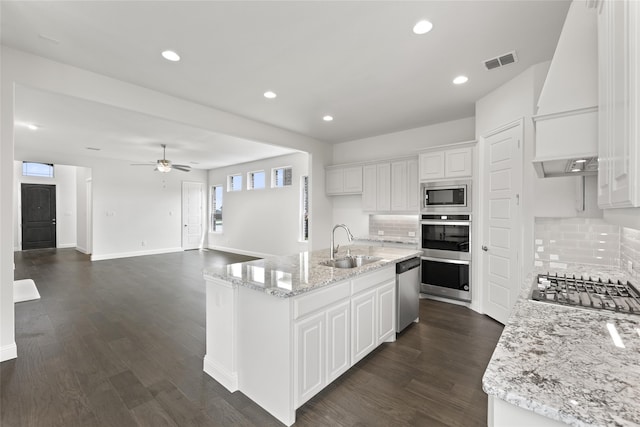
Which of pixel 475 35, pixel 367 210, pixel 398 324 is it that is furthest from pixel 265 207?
pixel 475 35

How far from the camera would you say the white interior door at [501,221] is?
3279 mm

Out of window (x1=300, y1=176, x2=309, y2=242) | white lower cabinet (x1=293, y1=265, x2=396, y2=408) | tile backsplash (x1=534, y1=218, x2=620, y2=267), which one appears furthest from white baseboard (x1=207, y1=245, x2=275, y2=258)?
tile backsplash (x1=534, y1=218, x2=620, y2=267)

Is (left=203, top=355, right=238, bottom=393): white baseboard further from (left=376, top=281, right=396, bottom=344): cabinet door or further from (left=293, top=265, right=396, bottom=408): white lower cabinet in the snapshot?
(left=376, top=281, right=396, bottom=344): cabinet door

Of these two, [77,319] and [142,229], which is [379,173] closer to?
[77,319]

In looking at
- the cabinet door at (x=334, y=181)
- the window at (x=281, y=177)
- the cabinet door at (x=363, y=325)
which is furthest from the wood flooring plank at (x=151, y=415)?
the window at (x=281, y=177)

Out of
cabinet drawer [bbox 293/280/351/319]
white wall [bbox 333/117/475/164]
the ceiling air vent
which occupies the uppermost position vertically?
the ceiling air vent

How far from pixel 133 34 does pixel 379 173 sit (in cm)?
399

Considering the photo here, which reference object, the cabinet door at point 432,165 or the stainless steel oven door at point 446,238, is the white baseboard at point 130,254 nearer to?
the stainless steel oven door at point 446,238

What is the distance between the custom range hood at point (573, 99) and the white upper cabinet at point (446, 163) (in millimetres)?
2701

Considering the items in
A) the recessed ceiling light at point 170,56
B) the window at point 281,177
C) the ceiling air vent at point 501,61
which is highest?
the ceiling air vent at point 501,61

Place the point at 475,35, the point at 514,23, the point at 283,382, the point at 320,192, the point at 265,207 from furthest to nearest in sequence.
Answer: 1. the point at 265,207
2. the point at 320,192
3. the point at 475,35
4. the point at 514,23
5. the point at 283,382

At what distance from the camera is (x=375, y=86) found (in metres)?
3.49

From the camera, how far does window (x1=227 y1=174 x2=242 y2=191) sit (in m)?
9.23

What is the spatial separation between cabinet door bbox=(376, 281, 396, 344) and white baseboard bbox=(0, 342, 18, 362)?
348cm
